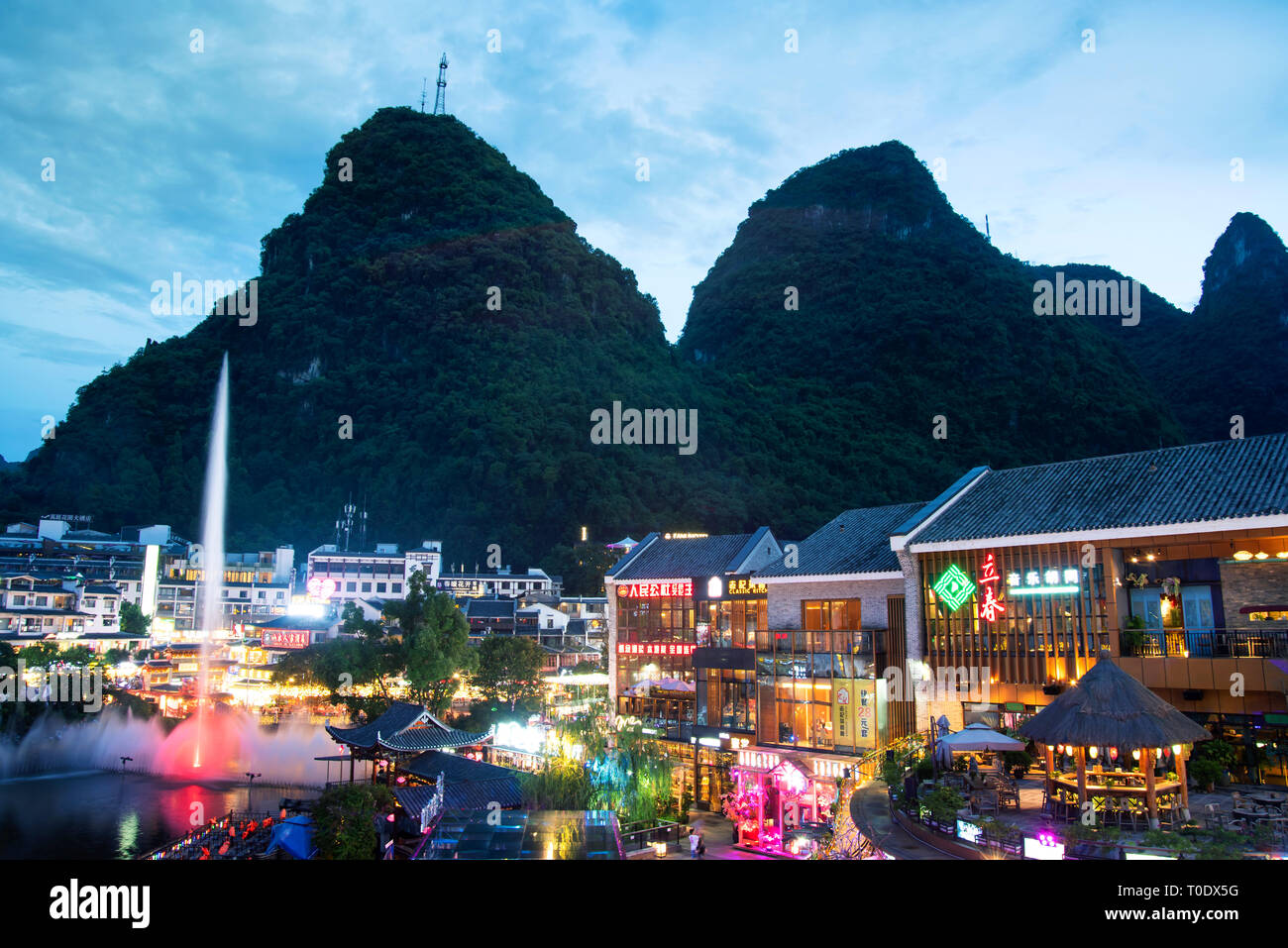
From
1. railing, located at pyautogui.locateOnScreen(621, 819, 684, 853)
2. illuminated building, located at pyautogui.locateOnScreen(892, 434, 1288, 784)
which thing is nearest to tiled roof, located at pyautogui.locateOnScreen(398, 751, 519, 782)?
railing, located at pyautogui.locateOnScreen(621, 819, 684, 853)

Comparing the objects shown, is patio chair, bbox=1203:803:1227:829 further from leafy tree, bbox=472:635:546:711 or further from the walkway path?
leafy tree, bbox=472:635:546:711

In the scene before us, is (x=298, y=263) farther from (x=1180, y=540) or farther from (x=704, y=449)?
(x=1180, y=540)

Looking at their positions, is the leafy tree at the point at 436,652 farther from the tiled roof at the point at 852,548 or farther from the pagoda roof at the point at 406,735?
the tiled roof at the point at 852,548

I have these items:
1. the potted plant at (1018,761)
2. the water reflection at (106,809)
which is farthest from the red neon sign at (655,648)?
the potted plant at (1018,761)

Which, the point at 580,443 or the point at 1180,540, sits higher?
the point at 580,443
